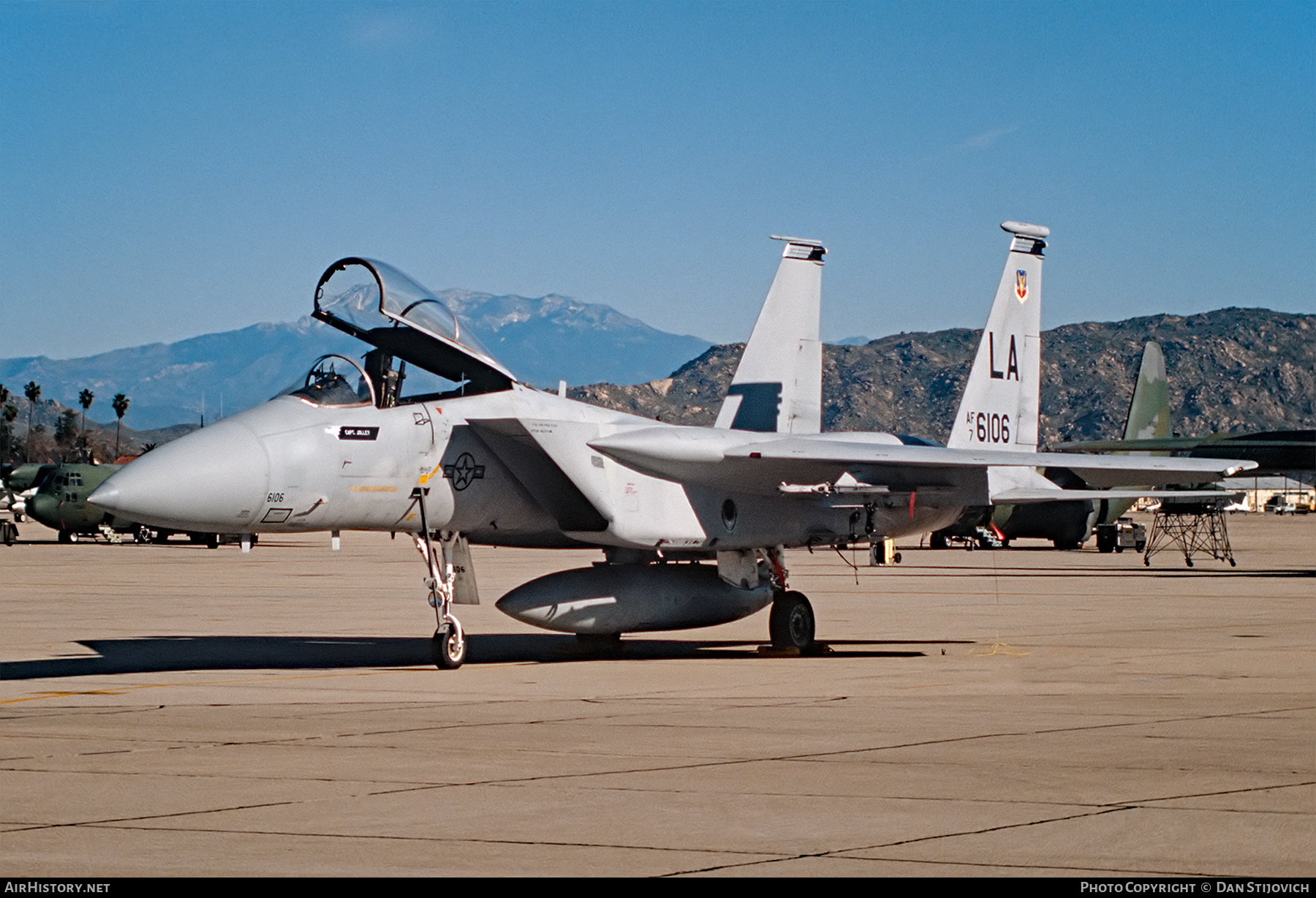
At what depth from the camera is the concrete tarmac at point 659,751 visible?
18.9 feet

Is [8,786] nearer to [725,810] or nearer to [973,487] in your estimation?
[725,810]

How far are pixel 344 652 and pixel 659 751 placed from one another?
26.7 feet

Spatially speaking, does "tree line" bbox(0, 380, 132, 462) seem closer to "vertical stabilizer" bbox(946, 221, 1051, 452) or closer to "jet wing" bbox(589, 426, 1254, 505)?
"vertical stabilizer" bbox(946, 221, 1051, 452)

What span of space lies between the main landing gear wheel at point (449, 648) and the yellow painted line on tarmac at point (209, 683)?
381 millimetres

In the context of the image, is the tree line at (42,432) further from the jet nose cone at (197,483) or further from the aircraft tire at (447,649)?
the jet nose cone at (197,483)

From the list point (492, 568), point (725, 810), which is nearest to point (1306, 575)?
point (492, 568)

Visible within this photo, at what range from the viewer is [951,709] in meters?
10.7

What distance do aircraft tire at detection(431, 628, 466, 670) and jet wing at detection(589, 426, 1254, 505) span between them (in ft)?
7.14

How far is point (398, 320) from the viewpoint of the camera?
1312 centimetres

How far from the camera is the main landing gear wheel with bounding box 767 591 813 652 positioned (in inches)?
627

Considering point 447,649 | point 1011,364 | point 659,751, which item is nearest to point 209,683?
point 447,649

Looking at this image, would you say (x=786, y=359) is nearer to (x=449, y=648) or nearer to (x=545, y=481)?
(x=545, y=481)
